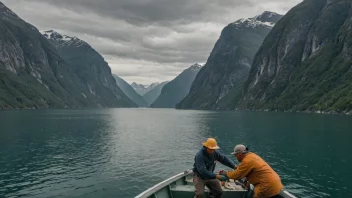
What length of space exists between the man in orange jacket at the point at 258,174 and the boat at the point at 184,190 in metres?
3.21

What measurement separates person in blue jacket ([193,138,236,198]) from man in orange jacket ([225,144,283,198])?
220 centimetres

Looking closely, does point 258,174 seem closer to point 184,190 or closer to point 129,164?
point 184,190

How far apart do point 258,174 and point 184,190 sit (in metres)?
6.93

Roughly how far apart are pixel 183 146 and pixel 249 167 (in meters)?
49.8

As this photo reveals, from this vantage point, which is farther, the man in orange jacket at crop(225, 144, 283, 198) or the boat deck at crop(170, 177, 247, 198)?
the boat deck at crop(170, 177, 247, 198)

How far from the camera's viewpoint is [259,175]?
44.2ft

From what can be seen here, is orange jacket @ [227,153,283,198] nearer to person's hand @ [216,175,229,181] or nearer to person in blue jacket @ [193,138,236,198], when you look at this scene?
person's hand @ [216,175,229,181]

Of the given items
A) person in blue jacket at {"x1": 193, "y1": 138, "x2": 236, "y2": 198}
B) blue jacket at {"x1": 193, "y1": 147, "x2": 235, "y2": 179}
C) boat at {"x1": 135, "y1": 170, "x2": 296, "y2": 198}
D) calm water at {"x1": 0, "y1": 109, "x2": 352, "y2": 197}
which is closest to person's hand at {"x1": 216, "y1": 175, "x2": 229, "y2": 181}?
person in blue jacket at {"x1": 193, "y1": 138, "x2": 236, "y2": 198}

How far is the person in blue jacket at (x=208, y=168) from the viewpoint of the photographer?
15.9 meters

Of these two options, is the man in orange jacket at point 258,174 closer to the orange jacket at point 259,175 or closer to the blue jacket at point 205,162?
the orange jacket at point 259,175

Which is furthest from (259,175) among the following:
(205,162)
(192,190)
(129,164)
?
(129,164)

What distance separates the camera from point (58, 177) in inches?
1415

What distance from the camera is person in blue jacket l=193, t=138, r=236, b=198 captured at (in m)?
15.9

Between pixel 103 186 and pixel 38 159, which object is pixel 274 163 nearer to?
pixel 103 186
